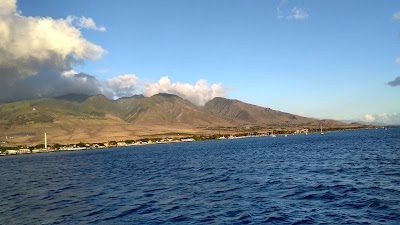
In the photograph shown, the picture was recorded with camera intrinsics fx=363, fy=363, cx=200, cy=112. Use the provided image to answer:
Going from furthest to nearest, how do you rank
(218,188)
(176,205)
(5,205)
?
(218,188) < (5,205) < (176,205)

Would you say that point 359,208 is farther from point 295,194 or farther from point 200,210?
point 200,210

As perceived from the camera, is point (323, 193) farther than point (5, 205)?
No

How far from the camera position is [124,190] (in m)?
63.4

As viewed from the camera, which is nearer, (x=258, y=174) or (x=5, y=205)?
(x=5, y=205)

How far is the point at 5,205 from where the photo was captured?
183ft

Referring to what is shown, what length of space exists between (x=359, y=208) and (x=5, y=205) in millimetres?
50176

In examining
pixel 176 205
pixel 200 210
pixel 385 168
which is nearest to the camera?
pixel 200 210

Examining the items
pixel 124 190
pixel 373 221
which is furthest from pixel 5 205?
pixel 373 221

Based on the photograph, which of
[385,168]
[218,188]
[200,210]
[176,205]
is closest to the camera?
[200,210]

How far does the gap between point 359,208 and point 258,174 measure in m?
35.6

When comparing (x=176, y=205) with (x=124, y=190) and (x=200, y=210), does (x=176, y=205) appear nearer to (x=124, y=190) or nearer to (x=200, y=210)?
(x=200, y=210)

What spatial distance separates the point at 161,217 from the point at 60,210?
15894 millimetres

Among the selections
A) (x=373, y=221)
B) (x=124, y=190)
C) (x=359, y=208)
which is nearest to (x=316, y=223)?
(x=373, y=221)

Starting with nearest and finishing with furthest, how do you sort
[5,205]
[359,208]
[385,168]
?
[359,208], [5,205], [385,168]
